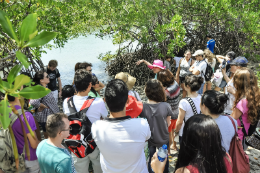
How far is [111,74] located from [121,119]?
819 centimetres

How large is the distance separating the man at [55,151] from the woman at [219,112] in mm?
1390

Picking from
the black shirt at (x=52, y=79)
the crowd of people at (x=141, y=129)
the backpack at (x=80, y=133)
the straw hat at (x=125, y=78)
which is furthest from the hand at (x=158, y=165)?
the black shirt at (x=52, y=79)

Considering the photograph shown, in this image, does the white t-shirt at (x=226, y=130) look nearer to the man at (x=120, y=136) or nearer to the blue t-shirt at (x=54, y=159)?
the man at (x=120, y=136)

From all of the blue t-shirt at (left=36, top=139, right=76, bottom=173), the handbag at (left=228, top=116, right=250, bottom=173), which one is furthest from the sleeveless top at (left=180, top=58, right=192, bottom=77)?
the blue t-shirt at (left=36, top=139, right=76, bottom=173)

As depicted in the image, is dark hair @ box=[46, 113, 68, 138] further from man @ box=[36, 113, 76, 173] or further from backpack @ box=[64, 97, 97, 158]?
backpack @ box=[64, 97, 97, 158]

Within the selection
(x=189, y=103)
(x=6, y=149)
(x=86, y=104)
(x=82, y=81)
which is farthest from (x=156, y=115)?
(x=6, y=149)

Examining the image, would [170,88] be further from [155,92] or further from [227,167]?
[227,167]

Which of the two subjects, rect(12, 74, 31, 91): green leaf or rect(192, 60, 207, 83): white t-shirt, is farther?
rect(192, 60, 207, 83): white t-shirt

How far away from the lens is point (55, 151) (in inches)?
69.3

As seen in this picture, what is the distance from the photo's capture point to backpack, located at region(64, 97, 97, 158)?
2146 mm

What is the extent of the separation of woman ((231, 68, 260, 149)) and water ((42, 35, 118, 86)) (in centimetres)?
716

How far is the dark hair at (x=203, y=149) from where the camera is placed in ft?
4.28

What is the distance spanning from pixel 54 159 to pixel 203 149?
1208 millimetres

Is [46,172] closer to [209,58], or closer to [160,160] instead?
[160,160]
